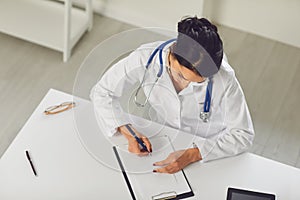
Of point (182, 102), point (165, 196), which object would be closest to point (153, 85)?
point (182, 102)

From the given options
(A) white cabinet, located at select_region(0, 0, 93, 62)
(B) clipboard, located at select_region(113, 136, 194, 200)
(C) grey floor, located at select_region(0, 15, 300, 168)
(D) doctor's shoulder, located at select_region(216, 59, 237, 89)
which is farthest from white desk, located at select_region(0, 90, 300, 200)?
(A) white cabinet, located at select_region(0, 0, 93, 62)

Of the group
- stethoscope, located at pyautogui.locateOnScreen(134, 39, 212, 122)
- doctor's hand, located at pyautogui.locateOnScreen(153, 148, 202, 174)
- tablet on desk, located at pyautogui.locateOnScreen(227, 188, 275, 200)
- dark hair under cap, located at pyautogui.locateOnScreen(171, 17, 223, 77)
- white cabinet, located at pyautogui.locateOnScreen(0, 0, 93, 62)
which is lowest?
tablet on desk, located at pyautogui.locateOnScreen(227, 188, 275, 200)

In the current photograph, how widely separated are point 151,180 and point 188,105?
28 centimetres

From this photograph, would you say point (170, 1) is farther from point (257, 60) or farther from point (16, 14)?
point (16, 14)

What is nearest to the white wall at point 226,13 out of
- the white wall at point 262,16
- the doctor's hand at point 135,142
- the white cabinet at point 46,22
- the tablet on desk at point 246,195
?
the white wall at point 262,16

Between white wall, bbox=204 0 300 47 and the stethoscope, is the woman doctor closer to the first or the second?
the stethoscope

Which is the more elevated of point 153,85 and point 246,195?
point 153,85

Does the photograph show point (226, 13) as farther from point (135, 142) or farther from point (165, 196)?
point (165, 196)

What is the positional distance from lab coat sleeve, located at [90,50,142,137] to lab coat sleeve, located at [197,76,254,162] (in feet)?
0.93

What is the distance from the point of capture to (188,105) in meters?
2.14

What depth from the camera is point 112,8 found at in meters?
3.74

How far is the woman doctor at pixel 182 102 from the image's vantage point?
2025 mm

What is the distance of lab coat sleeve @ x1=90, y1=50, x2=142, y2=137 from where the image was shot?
2082mm

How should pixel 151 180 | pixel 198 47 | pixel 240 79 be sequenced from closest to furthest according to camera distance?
pixel 198 47 < pixel 151 180 < pixel 240 79
